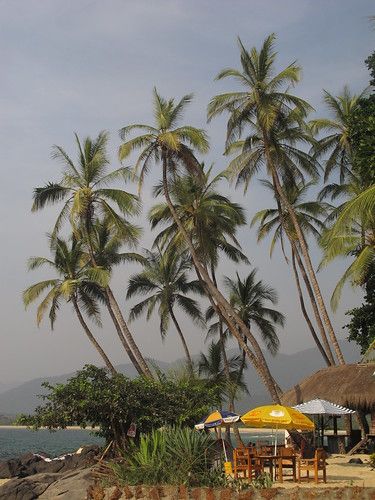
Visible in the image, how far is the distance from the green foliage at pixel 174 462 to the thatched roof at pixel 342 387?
39.7 feet

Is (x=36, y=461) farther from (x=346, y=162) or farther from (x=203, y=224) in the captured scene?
(x=346, y=162)

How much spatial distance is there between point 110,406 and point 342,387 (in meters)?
9.10

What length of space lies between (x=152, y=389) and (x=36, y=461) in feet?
32.2

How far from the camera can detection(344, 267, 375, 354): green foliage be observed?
31.1m

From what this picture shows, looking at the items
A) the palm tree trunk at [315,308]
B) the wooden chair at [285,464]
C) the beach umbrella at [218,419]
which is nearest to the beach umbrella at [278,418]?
the wooden chair at [285,464]

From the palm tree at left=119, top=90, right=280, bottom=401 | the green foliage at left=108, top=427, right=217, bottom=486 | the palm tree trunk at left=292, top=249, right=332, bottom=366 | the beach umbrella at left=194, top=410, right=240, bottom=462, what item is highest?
the palm tree at left=119, top=90, right=280, bottom=401

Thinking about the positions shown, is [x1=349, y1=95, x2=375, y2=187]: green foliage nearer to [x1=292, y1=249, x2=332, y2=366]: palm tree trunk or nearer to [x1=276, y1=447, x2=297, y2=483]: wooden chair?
[x1=276, y1=447, x2=297, y2=483]: wooden chair

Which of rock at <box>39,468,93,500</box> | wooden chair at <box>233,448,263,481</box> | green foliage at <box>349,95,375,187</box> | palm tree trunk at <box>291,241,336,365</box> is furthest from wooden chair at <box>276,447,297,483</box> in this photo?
palm tree trunk at <box>291,241,336,365</box>

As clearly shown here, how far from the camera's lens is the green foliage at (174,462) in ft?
44.1

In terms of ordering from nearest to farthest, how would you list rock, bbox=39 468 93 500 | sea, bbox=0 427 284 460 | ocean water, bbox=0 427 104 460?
rock, bbox=39 468 93 500 → sea, bbox=0 427 284 460 → ocean water, bbox=0 427 104 460

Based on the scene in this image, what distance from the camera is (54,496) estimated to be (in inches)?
672

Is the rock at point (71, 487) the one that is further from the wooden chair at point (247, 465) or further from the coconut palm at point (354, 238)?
the coconut palm at point (354, 238)

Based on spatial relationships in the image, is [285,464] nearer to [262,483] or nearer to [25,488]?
[262,483]

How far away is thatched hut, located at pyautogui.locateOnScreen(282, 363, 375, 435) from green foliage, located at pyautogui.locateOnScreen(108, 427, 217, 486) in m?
12.1
